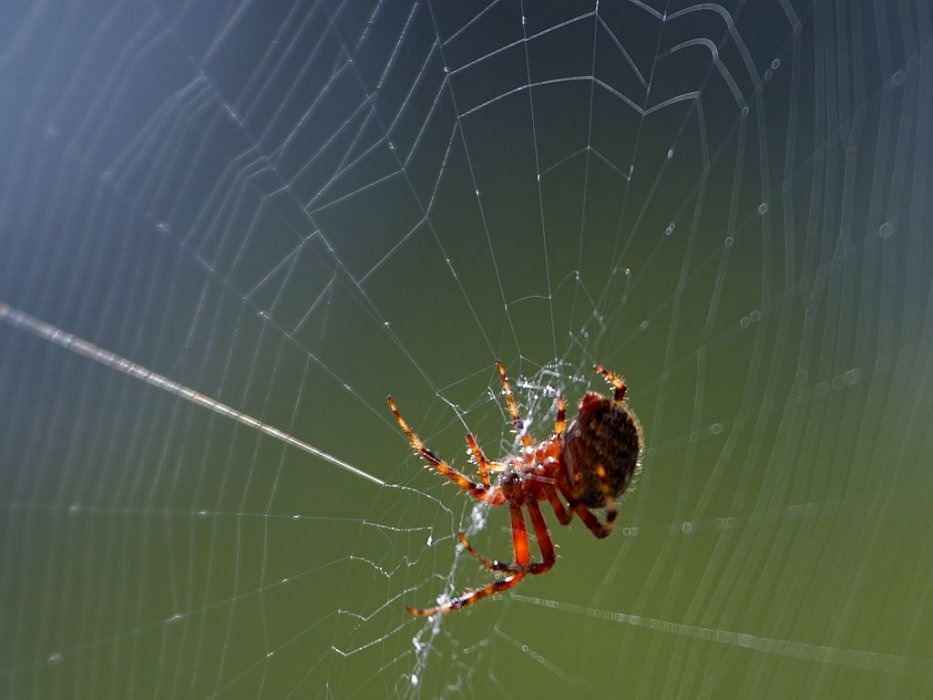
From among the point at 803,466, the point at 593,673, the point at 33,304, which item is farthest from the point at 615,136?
the point at 33,304

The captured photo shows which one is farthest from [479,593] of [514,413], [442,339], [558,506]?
[442,339]

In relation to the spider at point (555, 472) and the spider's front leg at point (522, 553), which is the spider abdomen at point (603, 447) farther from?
the spider's front leg at point (522, 553)

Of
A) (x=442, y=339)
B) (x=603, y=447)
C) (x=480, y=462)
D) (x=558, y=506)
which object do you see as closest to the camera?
(x=603, y=447)

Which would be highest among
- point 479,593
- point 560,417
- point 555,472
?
point 560,417

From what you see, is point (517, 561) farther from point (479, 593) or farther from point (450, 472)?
point (450, 472)

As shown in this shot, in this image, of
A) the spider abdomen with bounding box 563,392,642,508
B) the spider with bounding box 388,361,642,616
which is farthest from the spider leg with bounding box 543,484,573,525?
the spider abdomen with bounding box 563,392,642,508

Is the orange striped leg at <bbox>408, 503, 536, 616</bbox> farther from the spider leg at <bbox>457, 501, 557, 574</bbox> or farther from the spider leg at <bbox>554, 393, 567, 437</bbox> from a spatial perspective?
the spider leg at <bbox>554, 393, 567, 437</bbox>

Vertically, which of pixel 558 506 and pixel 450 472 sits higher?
pixel 450 472

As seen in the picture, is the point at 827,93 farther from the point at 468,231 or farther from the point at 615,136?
the point at 468,231
